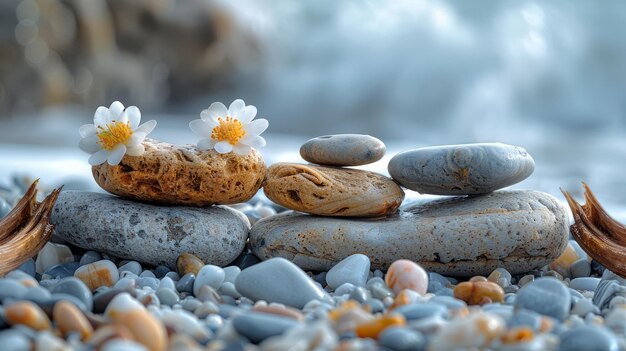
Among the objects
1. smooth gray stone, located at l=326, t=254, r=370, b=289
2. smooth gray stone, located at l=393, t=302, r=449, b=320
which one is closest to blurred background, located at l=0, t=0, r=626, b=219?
smooth gray stone, located at l=326, t=254, r=370, b=289

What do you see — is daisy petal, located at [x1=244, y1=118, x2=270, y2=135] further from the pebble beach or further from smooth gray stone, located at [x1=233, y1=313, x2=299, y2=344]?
smooth gray stone, located at [x1=233, y1=313, x2=299, y2=344]

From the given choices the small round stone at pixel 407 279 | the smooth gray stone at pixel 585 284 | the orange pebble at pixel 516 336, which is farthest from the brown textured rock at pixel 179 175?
the orange pebble at pixel 516 336

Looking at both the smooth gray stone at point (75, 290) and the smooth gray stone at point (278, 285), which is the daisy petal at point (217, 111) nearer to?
the smooth gray stone at point (278, 285)

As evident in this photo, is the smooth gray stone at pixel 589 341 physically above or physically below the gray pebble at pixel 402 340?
below

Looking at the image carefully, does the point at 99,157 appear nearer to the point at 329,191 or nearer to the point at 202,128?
the point at 202,128

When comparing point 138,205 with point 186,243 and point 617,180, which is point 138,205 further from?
point 617,180

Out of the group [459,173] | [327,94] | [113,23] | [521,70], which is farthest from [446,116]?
[459,173]
